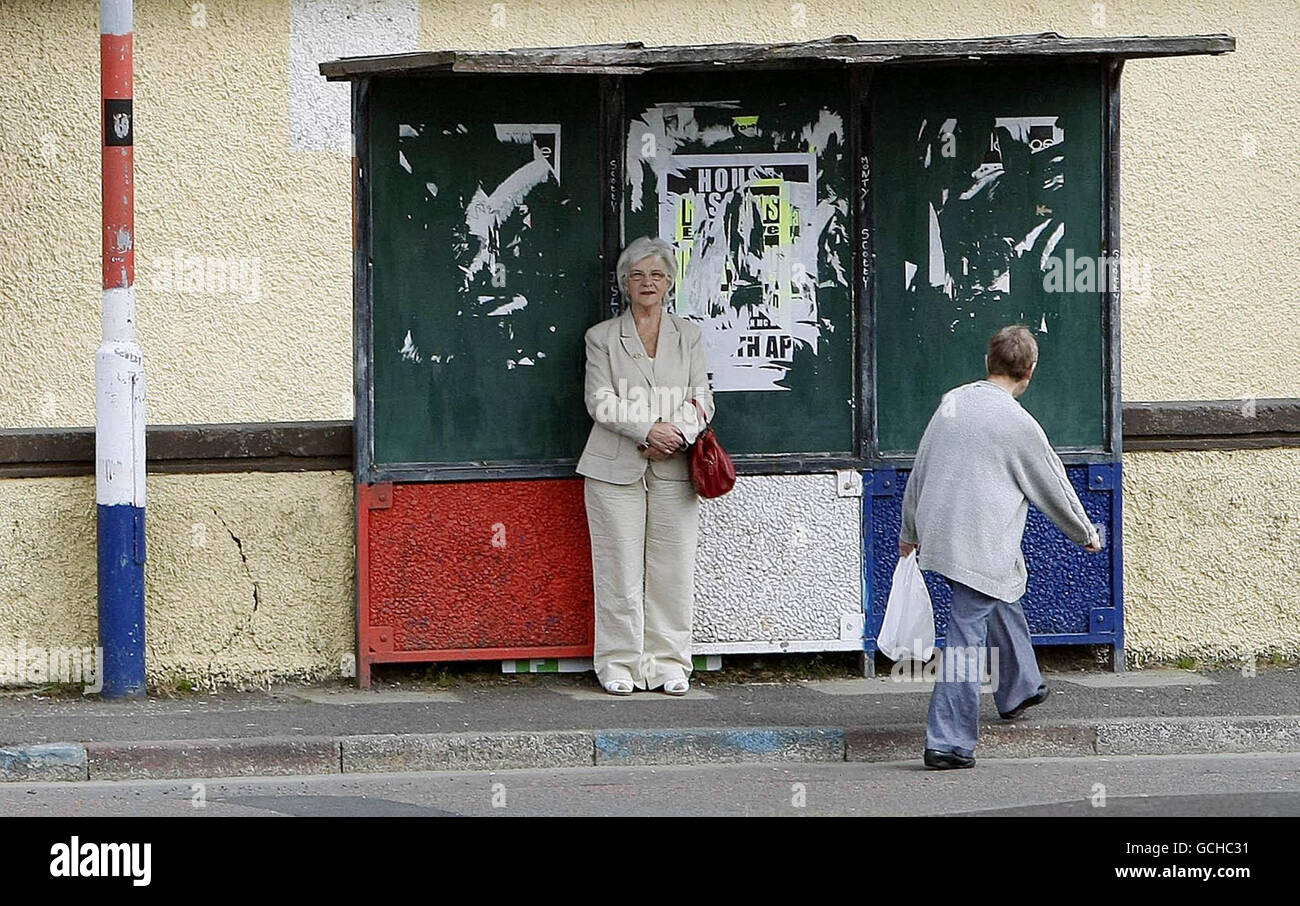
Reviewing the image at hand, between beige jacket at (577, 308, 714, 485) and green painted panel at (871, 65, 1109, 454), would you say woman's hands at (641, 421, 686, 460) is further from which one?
green painted panel at (871, 65, 1109, 454)

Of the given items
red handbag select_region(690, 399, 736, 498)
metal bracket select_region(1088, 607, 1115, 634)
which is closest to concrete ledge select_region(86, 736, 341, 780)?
red handbag select_region(690, 399, 736, 498)

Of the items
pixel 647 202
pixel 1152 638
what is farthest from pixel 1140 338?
pixel 647 202

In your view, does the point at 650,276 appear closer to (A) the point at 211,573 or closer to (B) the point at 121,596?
(A) the point at 211,573

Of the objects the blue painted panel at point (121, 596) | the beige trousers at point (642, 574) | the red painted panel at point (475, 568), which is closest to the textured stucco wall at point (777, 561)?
the beige trousers at point (642, 574)

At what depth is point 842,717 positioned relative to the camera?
25.4 ft

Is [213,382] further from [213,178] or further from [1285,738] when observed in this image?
[1285,738]

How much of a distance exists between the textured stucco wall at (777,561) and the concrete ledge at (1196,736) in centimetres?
144

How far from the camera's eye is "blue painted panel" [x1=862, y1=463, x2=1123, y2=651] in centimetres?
862

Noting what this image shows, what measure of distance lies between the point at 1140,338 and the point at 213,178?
6064 millimetres

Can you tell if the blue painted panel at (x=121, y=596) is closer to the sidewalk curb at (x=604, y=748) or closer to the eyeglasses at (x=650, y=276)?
the sidewalk curb at (x=604, y=748)

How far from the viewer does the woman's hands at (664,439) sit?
8.09m

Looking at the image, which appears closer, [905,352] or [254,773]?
[254,773]

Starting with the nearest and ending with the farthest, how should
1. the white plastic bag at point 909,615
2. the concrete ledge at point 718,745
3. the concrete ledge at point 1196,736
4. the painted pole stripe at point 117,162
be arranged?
the white plastic bag at point 909,615, the concrete ledge at point 718,745, the concrete ledge at point 1196,736, the painted pole stripe at point 117,162

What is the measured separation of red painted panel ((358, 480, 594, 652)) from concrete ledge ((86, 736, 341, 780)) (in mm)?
1101
